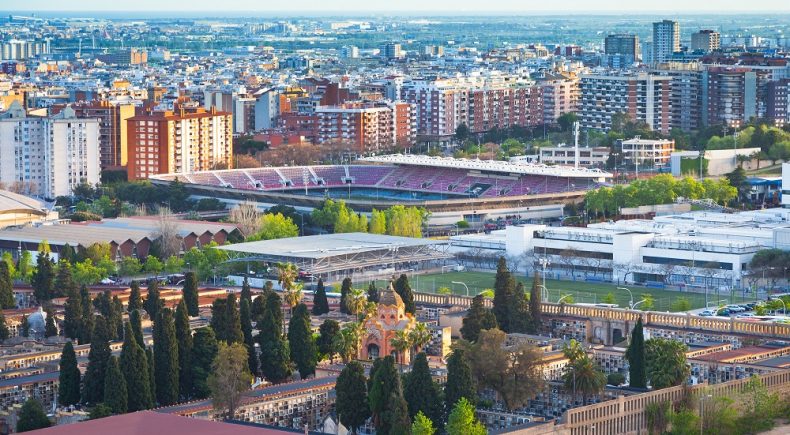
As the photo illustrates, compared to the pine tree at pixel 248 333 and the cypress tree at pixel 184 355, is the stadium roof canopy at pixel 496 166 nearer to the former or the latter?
the pine tree at pixel 248 333

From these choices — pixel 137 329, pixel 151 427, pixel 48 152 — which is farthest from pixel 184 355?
pixel 48 152

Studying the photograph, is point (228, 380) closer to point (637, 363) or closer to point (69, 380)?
point (69, 380)

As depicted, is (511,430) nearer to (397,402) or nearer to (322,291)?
(397,402)

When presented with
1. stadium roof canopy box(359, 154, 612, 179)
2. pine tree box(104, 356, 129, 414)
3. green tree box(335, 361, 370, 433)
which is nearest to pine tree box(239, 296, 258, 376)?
pine tree box(104, 356, 129, 414)

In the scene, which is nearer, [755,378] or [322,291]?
[755,378]

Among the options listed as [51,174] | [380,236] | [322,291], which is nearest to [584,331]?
[322,291]
